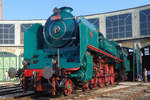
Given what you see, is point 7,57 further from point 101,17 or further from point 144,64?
point 144,64

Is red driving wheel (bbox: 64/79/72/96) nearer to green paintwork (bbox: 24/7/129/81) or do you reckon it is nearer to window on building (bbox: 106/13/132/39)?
green paintwork (bbox: 24/7/129/81)

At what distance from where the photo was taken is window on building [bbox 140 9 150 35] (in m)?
22.1

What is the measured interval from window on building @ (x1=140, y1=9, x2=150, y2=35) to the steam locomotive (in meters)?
14.2

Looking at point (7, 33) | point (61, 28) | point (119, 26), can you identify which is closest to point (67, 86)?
point (61, 28)

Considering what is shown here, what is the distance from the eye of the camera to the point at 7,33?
27.2m

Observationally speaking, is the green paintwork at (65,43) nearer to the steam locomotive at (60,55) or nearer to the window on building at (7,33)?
the steam locomotive at (60,55)

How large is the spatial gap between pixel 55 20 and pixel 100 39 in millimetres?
2870

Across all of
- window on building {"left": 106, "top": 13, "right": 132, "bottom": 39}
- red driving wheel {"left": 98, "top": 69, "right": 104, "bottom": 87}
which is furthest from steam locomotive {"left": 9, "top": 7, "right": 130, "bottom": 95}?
window on building {"left": 106, "top": 13, "right": 132, "bottom": 39}

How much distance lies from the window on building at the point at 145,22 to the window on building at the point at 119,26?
1.31 meters

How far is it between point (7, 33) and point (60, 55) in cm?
2089

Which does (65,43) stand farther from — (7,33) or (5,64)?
(7,33)

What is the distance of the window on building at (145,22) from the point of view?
72.7 ft

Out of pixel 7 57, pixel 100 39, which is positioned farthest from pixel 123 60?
pixel 7 57

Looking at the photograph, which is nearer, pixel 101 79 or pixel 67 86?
pixel 67 86
